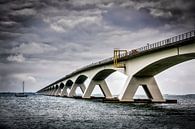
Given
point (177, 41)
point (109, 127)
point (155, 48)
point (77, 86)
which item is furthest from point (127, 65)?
point (77, 86)

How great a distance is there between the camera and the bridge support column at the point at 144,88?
57.3 meters

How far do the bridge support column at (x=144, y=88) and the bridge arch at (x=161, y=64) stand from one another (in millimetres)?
1111

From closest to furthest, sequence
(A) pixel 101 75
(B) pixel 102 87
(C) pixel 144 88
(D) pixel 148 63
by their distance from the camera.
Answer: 1. (D) pixel 148 63
2. (C) pixel 144 88
3. (A) pixel 101 75
4. (B) pixel 102 87

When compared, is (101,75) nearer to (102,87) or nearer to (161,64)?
(102,87)

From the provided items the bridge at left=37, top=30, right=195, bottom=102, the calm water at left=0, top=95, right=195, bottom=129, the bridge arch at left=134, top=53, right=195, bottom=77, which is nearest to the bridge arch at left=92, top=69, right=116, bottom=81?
the bridge at left=37, top=30, right=195, bottom=102

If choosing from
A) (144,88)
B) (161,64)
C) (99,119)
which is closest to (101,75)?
(144,88)

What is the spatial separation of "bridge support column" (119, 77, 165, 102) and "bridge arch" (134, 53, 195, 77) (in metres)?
→ 1.11

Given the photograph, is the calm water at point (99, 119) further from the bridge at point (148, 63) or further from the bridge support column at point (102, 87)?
the bridge support column at point (102, 87)

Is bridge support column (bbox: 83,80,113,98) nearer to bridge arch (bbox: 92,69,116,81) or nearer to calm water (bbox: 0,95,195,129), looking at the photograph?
bridge arch (bbox: 92,69,116,81)

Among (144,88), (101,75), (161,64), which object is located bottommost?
(144,88)

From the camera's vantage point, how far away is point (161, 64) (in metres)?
50.8

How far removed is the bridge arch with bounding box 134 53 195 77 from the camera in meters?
44.7

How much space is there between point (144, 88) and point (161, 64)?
11.2m

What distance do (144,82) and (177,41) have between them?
18133 mm
